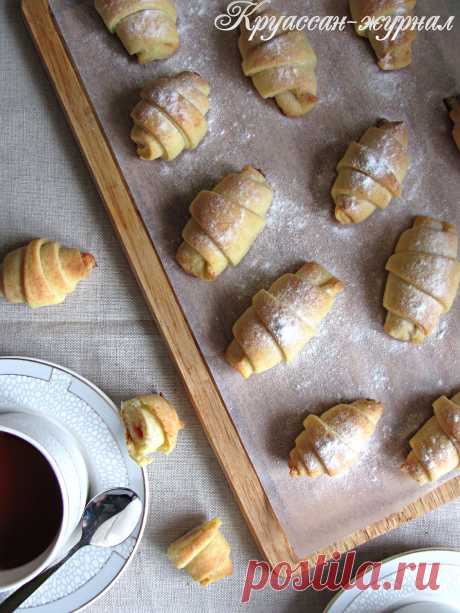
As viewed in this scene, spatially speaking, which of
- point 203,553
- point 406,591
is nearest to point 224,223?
point 203,553

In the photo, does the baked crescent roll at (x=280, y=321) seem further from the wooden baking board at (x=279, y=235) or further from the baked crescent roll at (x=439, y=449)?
the baked crescent roll at (x=439, y=449)

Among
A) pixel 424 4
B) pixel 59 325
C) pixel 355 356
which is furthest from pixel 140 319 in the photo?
pixel 424 4

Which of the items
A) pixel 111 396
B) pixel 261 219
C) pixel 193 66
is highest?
pixel 193 66

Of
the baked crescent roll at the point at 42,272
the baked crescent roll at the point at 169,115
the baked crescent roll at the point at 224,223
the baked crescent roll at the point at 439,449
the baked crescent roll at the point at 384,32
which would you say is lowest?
the baked crescent roll at the point at 42,272

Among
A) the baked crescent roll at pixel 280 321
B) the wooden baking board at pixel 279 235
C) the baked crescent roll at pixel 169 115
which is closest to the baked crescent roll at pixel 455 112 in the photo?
the wooden baking board at pixel 279 235

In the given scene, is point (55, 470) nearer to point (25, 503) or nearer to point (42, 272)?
point (25, 503)

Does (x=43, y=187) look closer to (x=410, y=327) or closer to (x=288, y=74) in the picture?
Answer: (x=288, y=74)

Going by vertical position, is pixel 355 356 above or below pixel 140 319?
above
